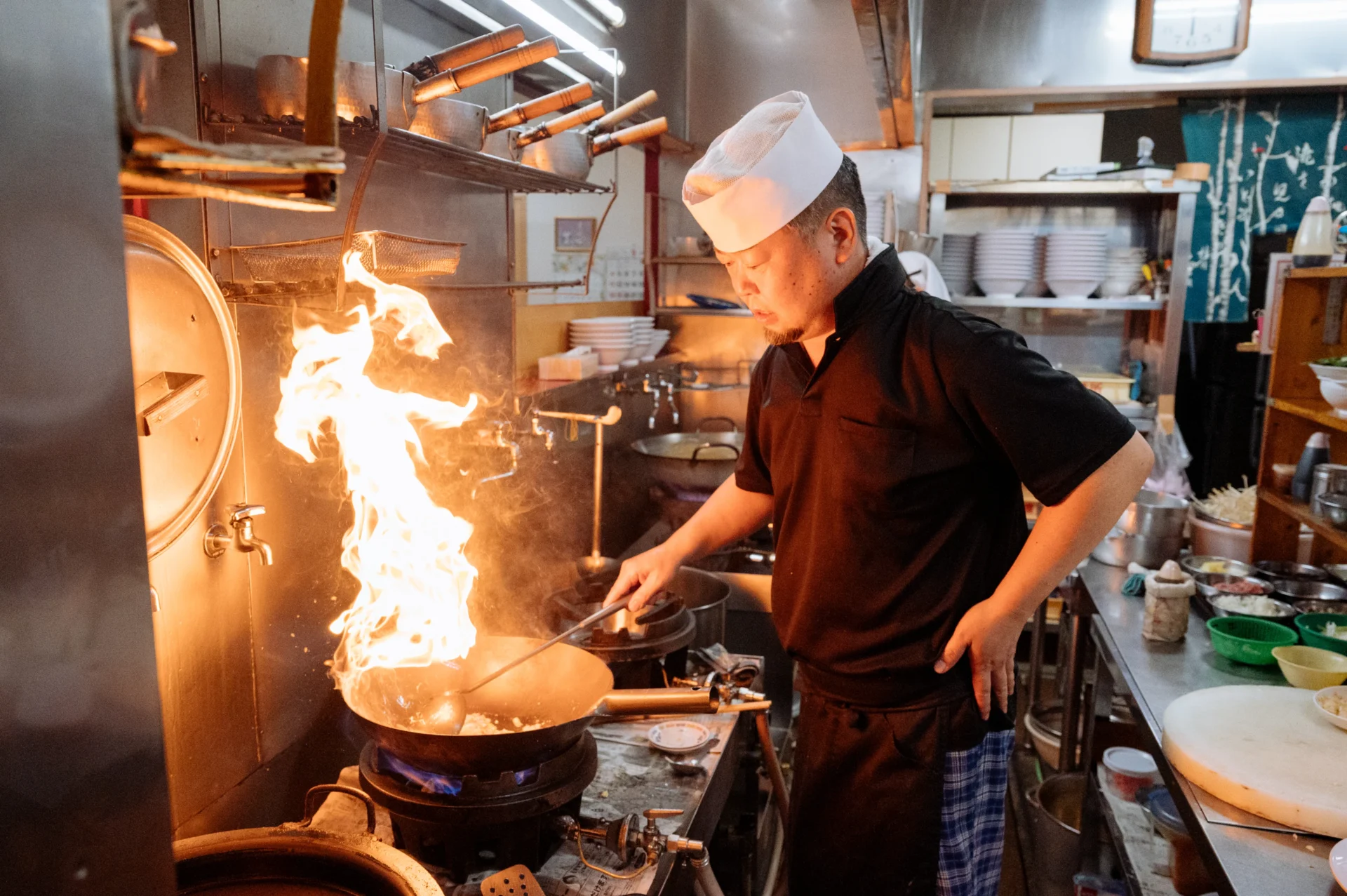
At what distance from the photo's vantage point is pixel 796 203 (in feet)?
6.90

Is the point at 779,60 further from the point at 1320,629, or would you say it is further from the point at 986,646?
the point at 986,646

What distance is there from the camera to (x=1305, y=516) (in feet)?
11.0

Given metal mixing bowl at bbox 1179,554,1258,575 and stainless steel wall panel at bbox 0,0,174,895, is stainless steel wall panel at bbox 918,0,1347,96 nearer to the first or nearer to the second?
metal mixing bowl at bbox 1179,554,1258,575

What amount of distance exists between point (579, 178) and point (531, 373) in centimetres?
157

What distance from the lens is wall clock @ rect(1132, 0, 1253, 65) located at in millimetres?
5758

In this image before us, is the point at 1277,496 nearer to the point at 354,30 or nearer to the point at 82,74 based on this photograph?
the point at 354,30

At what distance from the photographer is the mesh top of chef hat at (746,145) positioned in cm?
217

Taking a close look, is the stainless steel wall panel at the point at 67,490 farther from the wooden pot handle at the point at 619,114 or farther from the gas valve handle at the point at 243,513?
the wooden pot handle at the point at 619,114

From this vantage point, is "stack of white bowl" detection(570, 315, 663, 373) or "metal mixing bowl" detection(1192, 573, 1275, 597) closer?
"metal mixing bowl" detection(1192, 573, 1275, 597)

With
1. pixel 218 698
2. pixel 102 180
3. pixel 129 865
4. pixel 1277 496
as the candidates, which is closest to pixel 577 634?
pixel 218 698

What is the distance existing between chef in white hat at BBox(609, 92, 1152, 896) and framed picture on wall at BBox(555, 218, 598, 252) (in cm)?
220

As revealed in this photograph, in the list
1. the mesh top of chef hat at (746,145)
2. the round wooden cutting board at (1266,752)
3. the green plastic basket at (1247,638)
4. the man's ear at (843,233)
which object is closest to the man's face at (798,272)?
the man's ear at (843,233)

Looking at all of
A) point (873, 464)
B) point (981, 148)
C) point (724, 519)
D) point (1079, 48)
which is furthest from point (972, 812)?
point (1079, 48)

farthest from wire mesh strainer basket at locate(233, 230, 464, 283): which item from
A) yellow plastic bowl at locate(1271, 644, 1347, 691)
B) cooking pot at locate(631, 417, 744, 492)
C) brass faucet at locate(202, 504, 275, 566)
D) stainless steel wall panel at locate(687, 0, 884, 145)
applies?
stainless steel wall panel at locate(687, 0, 884, 145)
